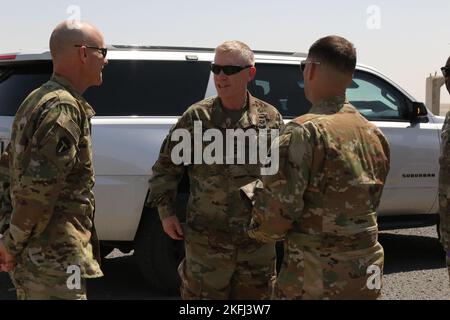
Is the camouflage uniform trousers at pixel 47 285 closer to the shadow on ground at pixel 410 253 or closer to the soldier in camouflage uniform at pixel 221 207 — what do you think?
the soldier in camouflage uniform at pixel 221 207

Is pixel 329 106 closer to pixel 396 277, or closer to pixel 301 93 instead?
pixel 301 93

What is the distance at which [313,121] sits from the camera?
2.78m

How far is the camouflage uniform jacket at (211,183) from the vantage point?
3.69 meters

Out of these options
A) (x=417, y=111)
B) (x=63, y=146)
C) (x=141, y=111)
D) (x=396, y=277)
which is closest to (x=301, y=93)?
(x=417, y=111)

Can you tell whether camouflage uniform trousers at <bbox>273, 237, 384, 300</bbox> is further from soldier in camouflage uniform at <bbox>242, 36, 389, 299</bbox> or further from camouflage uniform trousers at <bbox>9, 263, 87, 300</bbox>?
camouflage uniform trousers at <bbox>9, 263, 87, 300</bbox>

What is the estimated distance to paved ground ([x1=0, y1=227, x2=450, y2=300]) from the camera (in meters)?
5.93

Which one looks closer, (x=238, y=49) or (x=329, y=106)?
(x=329, y=106)

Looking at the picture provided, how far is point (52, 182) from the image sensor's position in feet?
9.32

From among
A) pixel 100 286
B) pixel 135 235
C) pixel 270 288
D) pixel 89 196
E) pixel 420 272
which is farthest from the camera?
pixel 420 272

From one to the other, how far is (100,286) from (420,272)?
2959 mm

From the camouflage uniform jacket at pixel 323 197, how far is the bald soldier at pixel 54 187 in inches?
29.0

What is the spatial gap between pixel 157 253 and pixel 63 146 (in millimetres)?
2828
